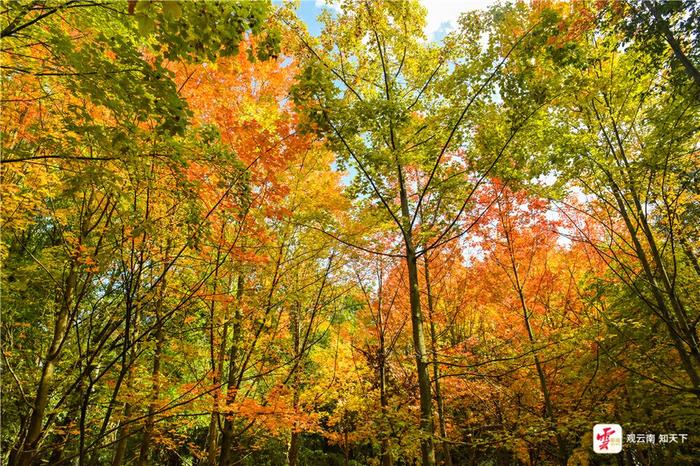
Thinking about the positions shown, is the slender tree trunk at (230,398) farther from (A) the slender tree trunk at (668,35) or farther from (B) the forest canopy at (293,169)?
(A) the slender tree trunk at (668,35)

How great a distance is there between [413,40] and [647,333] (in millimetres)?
8956

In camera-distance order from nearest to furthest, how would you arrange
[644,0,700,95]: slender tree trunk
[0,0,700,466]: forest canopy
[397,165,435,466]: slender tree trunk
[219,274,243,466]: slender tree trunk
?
[0,0,700,466]: forest canopy, [397,165,435,466]: slender tree trunk, [644,0,700,95]: slender tree trunk, [219,274,243,466]: slender tree trunk

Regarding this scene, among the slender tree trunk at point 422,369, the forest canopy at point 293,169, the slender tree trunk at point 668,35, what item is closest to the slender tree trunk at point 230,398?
the forest canopy at point 293,169

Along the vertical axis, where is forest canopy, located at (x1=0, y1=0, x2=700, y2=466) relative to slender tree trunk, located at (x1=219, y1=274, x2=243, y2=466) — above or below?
above

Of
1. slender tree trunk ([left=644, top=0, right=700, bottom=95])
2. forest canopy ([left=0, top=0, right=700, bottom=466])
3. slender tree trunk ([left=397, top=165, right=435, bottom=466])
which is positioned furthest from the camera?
slender tree trunk ([left=644, top=0, right=700, bottom=95])

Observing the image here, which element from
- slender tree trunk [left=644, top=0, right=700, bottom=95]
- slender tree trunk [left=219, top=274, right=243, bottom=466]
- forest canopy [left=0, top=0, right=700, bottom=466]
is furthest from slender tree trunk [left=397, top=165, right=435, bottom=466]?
slender tree trunk [left=644, top=0, right=700, bottom=95]

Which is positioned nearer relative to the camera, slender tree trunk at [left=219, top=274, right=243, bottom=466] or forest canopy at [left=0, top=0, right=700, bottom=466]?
forest canopy at [left=0, top=0, right=700, bottom=466]

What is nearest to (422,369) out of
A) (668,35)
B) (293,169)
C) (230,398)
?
(230,398)

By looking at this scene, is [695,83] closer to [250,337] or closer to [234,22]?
[234,22]

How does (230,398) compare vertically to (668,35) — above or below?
below

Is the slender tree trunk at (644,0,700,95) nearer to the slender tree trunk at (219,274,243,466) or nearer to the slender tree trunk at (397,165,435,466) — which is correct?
the slender tree trunk at (397,165,435,466)

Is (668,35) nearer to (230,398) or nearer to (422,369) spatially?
(422,369)

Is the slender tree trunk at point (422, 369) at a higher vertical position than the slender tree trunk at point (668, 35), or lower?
lower

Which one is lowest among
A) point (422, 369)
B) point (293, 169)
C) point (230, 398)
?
point (230, 398)
